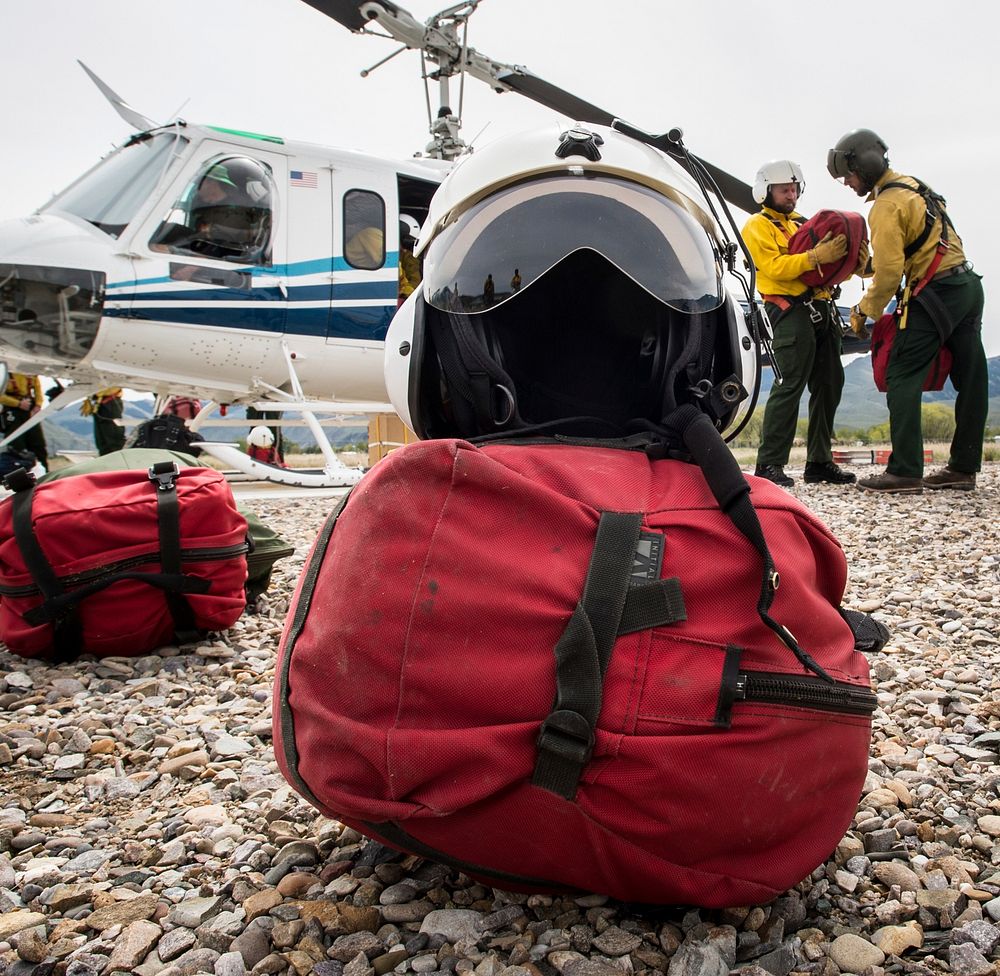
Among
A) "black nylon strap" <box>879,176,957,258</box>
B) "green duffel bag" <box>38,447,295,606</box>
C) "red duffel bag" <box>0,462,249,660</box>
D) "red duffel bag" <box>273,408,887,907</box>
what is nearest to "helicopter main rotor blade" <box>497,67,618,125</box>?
"black nylon strap" <box>879,176,957,258</box>

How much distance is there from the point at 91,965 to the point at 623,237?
4.73 ft

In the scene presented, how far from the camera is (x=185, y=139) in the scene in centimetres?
593

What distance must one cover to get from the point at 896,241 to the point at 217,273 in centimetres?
466

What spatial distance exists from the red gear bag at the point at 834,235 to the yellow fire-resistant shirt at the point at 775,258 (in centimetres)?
7

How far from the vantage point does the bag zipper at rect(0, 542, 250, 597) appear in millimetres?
2316

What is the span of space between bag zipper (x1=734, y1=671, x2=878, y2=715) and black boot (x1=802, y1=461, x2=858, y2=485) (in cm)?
509

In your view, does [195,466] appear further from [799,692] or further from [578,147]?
[799,692]

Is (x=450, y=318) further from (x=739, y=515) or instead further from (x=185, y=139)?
(x=185, y=139)

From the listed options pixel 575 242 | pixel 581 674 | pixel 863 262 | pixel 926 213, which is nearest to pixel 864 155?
pixel 926 213

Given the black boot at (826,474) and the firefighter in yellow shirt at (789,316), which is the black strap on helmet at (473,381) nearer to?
the firefighter in yellow shirt at (789,316)

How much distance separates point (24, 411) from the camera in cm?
801

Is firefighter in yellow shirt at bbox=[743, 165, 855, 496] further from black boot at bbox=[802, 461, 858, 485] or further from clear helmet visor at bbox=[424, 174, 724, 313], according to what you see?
clear helmet visor at bbox=[424, 174, 724, 313]

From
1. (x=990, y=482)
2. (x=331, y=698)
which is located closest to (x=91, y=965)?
(x=331, y=698)

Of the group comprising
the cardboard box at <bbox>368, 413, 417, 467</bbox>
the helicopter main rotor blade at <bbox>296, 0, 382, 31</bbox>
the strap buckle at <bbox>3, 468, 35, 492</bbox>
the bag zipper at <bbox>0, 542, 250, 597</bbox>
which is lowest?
the cardboard box at <bbox>368, 413, 417, 467</bbox>
